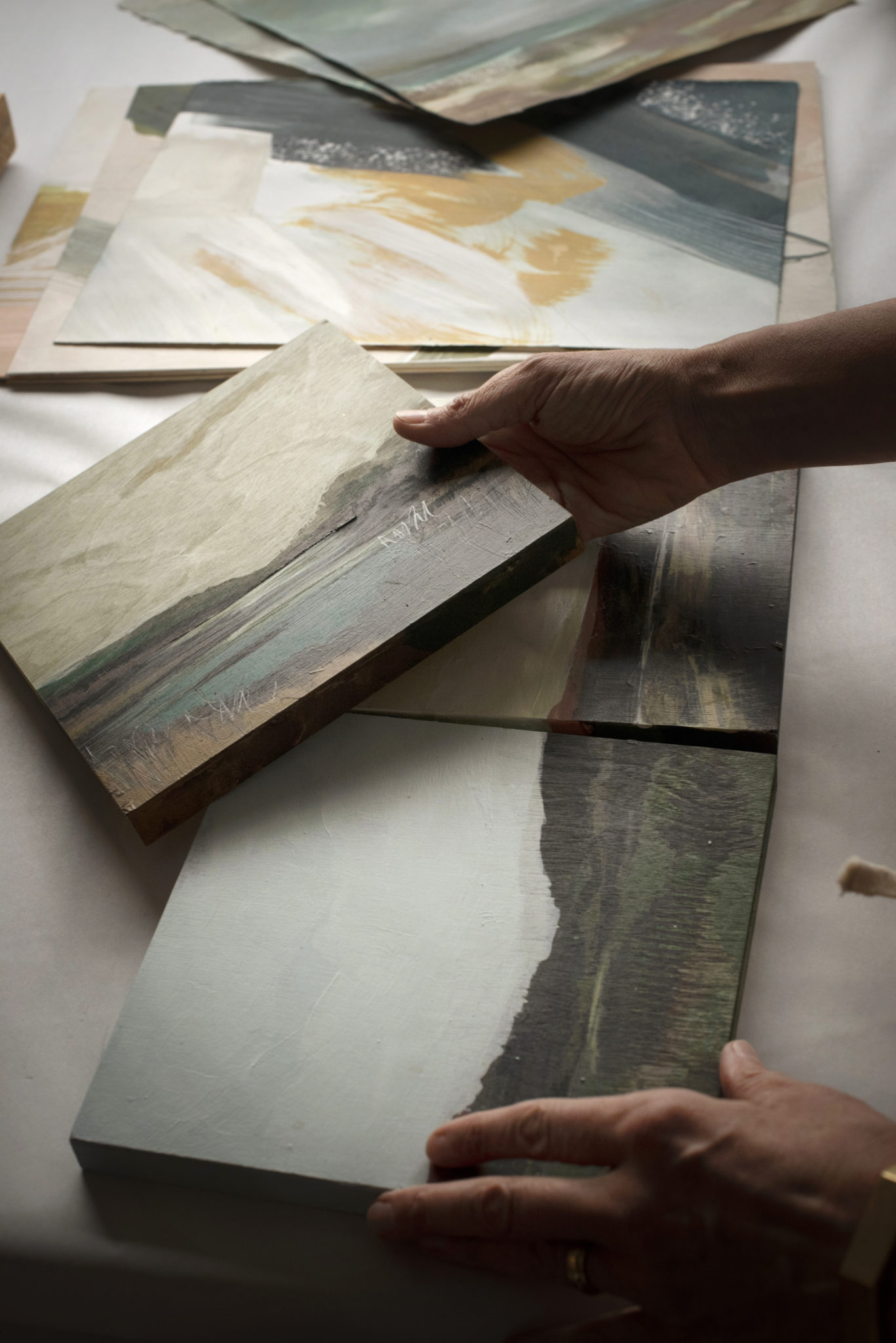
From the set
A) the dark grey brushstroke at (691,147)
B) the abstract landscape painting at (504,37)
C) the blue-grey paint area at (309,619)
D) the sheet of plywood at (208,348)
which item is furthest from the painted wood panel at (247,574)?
the abstract landscape painting at (504,37)

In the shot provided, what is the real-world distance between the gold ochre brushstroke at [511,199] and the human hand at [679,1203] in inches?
48.8

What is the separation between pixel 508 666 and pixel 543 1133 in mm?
502

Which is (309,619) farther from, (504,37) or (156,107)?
(504,37)

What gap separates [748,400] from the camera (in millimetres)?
1121

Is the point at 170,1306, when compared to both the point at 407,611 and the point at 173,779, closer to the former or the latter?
the point at 173,779

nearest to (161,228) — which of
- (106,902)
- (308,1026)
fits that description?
(106,902)

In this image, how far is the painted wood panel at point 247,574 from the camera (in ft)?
3.33

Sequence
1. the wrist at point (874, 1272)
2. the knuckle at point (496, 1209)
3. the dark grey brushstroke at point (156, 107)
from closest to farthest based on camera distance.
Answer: the wrist at point (874, 1272) → the knuckle at point (496, 1209) → the dark grey brushstroke at point (156, 107)

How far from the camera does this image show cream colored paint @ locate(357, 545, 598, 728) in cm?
105

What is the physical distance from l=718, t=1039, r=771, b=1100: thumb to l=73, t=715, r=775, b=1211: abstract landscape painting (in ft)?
0.04

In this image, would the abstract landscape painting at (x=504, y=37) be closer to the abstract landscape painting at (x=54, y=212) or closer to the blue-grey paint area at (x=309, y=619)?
the abstract landscape painting at (x=54, y=212)

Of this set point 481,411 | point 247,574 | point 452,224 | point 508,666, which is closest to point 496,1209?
point 508,666

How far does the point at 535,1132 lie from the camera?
0.75m

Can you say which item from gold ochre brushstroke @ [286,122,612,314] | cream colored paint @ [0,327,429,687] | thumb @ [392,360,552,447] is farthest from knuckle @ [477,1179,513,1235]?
gold ochre brushstroke @ [286,122,612,314]
